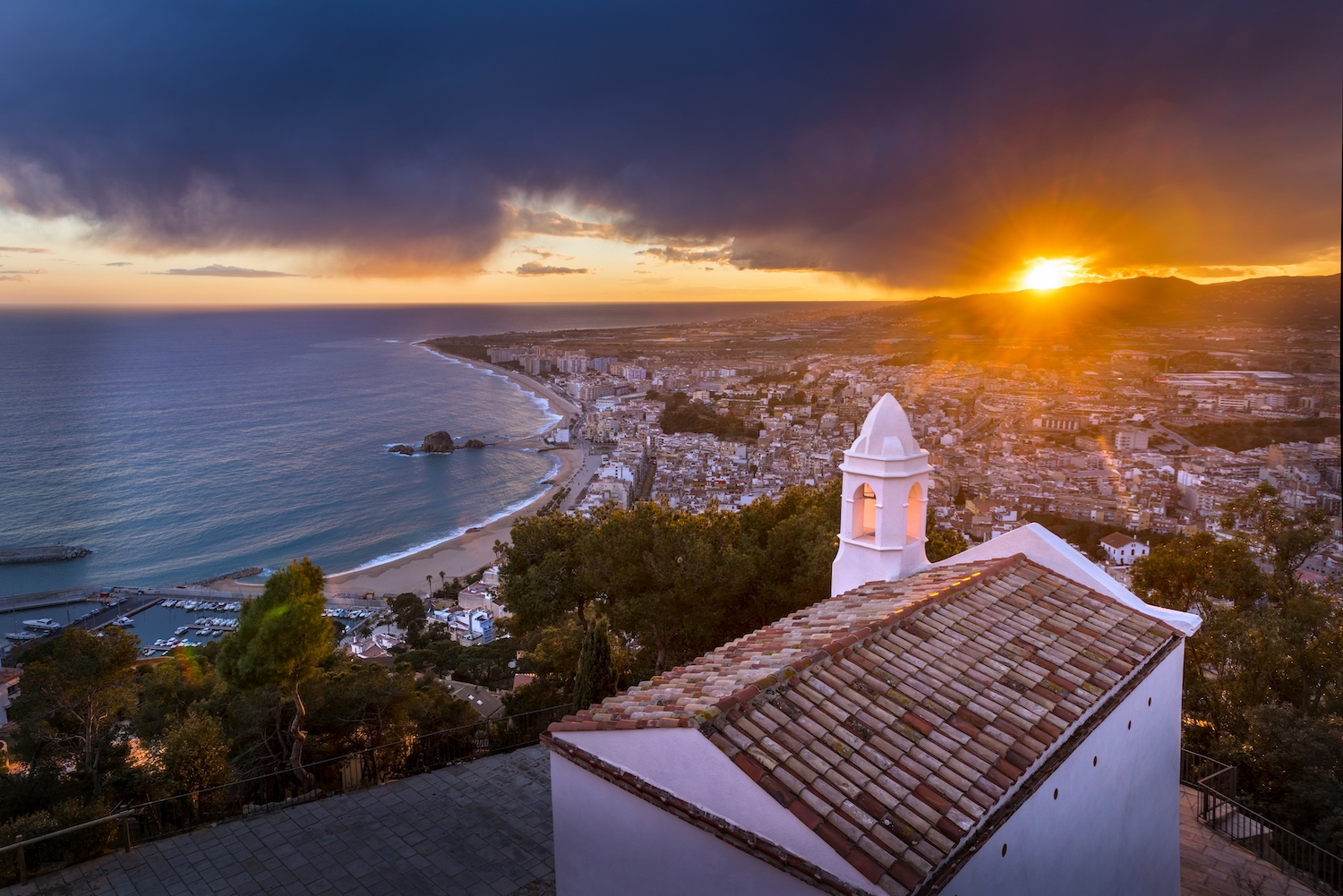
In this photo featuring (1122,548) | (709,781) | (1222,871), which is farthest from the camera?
(1122,548)

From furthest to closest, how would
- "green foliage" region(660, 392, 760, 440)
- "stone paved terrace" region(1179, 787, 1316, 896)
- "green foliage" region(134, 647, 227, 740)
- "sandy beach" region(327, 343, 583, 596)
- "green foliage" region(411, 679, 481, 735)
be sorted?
"green foliage" region(660, 392, 760, 440), "sandy beach" region(327, 343, 583, 596), "green foliage" region(411, 679, 481, 735), "green foliage" region(134, 647, 227, 740), "stone paved terrace" region(1179, 787, 1316, 896)

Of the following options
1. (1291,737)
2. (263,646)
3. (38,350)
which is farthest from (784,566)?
(38,350)

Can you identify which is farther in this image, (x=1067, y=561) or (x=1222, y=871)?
(x=1222, y=871)

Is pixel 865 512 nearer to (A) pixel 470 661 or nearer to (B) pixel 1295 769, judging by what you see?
(B) pixel 1295 769

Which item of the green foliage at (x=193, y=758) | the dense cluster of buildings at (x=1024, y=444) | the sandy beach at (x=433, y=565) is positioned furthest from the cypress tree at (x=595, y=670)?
the sandy beach at (x=433, y=565)

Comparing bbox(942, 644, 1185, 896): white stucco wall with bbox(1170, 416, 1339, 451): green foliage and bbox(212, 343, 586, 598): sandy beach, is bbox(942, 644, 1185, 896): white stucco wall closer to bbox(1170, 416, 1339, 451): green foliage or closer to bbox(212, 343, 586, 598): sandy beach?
bbox(1170, 416, 1339, 451): green foliage

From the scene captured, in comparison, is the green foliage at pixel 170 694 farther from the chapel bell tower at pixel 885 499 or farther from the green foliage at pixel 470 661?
the chapel bell tower at pixel 885 499

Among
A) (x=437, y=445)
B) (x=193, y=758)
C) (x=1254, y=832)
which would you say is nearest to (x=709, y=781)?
(x=193, y=758)

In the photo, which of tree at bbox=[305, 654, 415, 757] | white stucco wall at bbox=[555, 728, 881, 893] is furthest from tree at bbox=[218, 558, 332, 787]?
white stucco wall at bbox=[555, 728, 881, 893]
